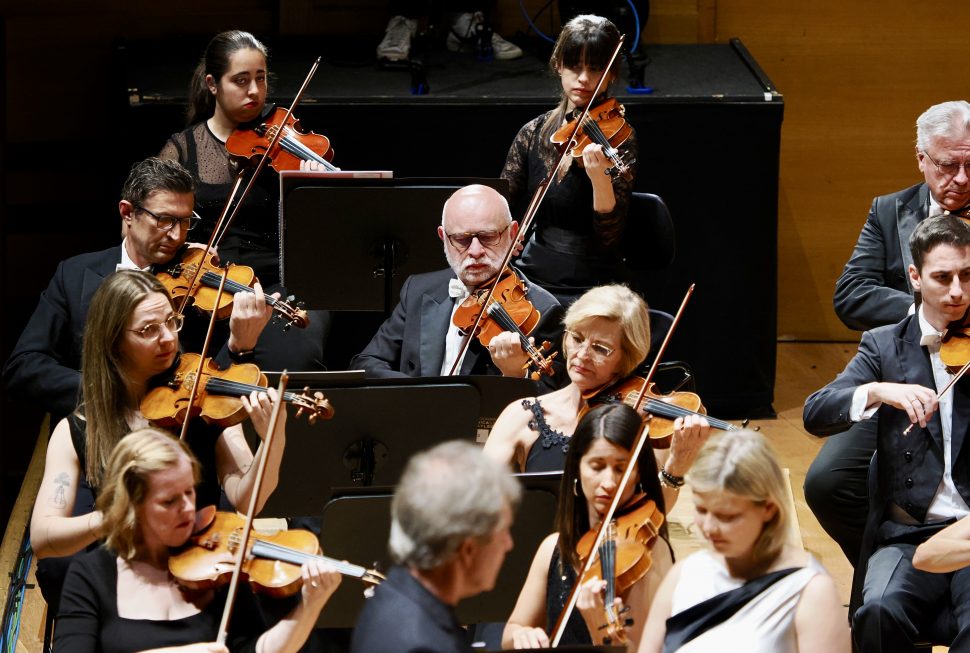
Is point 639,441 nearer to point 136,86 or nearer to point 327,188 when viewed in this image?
point 327,188

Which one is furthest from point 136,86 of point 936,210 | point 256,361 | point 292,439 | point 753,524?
point 753,524

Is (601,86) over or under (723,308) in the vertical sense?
over

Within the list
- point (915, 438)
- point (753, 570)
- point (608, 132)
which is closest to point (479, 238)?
point (608, 132)

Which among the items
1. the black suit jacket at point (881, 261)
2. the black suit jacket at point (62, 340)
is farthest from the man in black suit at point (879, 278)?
the black suit jacket at point (62, 340)

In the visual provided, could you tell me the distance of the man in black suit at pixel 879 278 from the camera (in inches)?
137

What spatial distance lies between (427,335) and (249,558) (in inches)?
46.5

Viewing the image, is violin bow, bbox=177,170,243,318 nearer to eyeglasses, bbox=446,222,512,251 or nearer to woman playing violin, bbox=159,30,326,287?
woman playing violin, bbox=159,30,326,287

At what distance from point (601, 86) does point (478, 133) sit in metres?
0.95

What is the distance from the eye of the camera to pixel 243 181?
3.99m

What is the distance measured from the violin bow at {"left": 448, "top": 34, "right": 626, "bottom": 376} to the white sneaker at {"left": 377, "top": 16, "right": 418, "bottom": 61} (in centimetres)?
119

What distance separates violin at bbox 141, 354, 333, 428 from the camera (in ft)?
9.45

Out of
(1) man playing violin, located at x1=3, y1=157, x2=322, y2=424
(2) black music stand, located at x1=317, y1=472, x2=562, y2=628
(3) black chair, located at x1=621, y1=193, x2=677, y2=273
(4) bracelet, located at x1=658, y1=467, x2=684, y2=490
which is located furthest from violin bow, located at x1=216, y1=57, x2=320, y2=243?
(4) bracelet, located at x1=658, y1=467, x2=684, y2=490

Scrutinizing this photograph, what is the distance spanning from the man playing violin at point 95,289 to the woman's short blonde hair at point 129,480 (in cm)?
90

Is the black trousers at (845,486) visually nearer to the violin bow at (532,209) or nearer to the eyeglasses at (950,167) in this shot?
the eyeglasses at (950,167)
